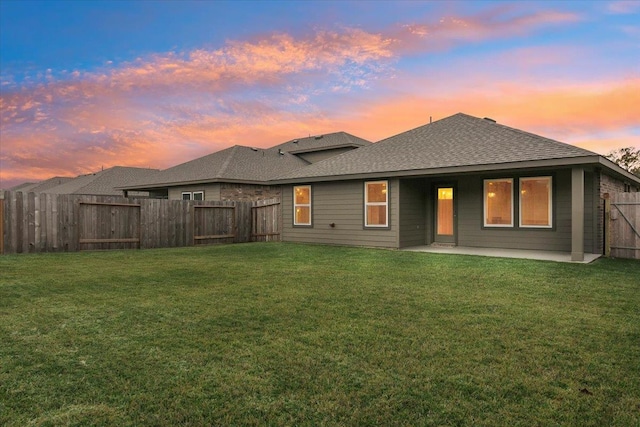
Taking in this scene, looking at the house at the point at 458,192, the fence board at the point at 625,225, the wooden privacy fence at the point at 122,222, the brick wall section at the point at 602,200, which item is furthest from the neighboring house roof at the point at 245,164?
the fence board at the point at 625,225

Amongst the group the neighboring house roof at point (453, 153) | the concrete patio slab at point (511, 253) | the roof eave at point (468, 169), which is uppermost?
the neighboring house roof at point (453, 153)

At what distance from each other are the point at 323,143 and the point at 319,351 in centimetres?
2304

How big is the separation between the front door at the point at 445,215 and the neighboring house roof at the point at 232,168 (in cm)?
886

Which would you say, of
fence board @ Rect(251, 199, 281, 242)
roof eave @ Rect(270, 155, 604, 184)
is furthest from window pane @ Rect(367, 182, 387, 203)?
fence board @ Rect(251, 199, 281, 242)

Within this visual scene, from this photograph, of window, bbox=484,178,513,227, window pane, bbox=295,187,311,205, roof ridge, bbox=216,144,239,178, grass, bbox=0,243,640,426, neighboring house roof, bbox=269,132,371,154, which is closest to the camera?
grass, bbox=0,243,640,426

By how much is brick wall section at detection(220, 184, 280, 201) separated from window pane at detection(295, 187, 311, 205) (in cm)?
550

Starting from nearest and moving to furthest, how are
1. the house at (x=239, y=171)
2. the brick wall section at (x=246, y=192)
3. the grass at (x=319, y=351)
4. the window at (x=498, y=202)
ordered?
the grass at (x=319, y=351) → the window at (x=498, y=202) → the brick wall section at (x=246, y=192) → the house at (x=239, y=171)

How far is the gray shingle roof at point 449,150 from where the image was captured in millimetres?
11233

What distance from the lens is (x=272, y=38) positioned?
1474 centimetres

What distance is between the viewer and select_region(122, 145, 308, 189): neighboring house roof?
2053 centimetres

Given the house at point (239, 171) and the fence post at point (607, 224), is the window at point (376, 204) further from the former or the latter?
the fence post at point (607, 224)

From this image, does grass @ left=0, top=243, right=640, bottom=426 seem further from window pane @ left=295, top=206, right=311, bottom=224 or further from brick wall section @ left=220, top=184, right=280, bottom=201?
brick wall section @ left=220, top=184, right=280, bottom=201

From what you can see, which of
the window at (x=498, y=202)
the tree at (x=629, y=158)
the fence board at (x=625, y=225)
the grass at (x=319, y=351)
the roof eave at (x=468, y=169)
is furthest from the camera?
the tree at (x=629, y=158)

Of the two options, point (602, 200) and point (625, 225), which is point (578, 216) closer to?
point (625, 225)
